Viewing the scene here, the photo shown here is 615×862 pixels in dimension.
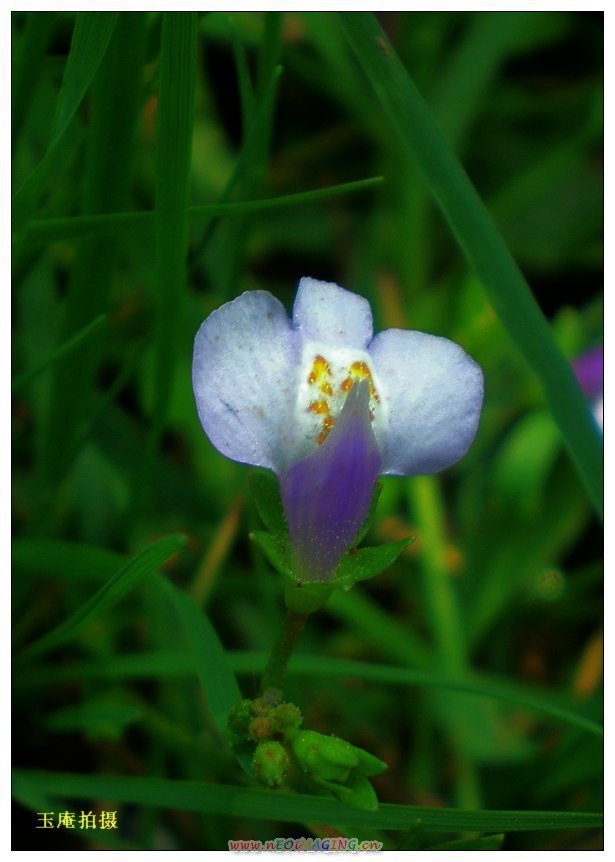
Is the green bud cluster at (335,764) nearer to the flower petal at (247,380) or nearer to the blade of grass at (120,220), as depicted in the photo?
the flower petal at (247,380)

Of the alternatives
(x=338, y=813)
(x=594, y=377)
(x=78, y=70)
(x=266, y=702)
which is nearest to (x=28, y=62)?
(x=78, y=70)

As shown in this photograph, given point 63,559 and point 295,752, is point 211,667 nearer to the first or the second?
point 295,752

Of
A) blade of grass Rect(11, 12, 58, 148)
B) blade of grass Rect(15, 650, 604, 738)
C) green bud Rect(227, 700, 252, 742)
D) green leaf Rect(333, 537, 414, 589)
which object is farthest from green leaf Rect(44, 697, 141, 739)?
blade of grass Rect(11, 12, 58, 148)

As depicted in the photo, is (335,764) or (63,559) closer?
(335,764)

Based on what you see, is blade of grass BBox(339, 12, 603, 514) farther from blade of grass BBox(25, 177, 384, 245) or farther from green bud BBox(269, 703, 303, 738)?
green bud BBox(269, 703, 303, 738)

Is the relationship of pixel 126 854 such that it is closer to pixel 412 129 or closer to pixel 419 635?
pixel 419 635
